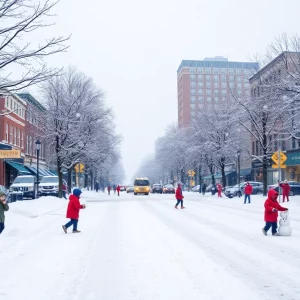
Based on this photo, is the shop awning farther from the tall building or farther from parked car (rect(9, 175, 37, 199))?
the tall building

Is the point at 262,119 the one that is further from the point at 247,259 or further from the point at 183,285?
the point at 183,285

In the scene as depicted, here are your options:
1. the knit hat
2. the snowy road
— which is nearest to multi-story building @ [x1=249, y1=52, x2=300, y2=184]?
the knit hat

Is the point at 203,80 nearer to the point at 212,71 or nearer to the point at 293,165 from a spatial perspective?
the point at 212,71

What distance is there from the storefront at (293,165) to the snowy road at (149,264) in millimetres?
38104

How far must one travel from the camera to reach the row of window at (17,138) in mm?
47156

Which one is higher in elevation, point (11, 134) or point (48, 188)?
point (11, 134)

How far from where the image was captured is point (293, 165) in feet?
171

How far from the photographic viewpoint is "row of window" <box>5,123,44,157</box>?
155ft

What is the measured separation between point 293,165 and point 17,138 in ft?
106

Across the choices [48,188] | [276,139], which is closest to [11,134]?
[48,188]

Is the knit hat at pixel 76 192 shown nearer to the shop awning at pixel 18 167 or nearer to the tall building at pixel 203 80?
the shop awning at pixel 18 167

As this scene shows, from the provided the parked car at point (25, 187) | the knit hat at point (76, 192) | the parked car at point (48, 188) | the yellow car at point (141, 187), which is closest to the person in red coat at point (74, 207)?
the knit hat at point (76, 192)

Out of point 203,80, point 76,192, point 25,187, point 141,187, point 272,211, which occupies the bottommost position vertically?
point 141,187

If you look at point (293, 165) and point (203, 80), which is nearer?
point (293, 165)
